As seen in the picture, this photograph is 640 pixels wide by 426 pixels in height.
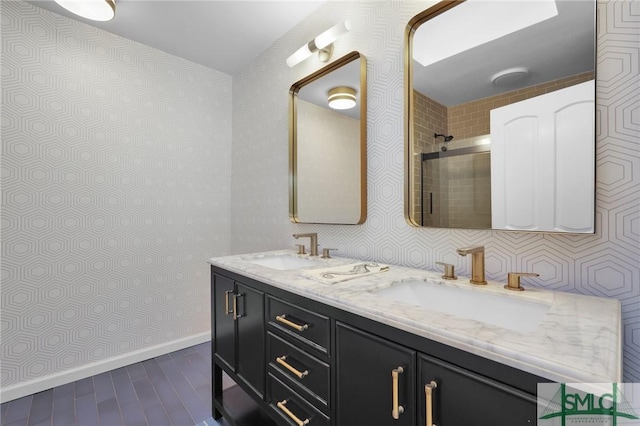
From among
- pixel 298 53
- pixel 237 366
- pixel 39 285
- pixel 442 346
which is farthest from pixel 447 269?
pixel 39 285

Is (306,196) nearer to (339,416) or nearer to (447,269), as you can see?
(447,269)

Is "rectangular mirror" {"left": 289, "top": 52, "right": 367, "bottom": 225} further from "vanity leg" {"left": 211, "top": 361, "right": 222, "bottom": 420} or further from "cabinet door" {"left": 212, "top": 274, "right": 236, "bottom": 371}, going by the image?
"vanity leg" {"left": 211, "top": 361, "right": 222, "bottom": 420}

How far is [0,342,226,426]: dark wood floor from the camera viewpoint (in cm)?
166

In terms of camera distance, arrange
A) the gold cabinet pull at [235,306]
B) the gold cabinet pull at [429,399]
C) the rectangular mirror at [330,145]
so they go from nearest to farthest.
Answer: the gold cabinet pull at [429,399], the gold cabinet pull at [235,306], the rectangular mirror at [330,145]

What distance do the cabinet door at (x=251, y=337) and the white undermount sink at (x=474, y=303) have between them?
1.94 ft

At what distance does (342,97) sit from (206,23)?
1182 millimetres

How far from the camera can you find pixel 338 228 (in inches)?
71.7

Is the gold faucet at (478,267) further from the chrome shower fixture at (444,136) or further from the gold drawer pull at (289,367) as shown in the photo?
the gold drawer pull at (289,367)

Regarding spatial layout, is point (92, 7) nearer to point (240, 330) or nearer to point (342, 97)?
point (342, 97)

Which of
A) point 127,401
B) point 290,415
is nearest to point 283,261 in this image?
point 290,415

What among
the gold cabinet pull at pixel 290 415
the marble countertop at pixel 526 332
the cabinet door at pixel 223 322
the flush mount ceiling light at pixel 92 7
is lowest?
the gold cabinet pull at pixel 290 415

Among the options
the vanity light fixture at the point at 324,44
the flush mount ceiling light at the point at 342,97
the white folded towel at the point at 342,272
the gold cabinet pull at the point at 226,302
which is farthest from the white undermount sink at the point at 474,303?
the vanity light fixture at the point at 324,44

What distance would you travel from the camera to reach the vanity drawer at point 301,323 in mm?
1011

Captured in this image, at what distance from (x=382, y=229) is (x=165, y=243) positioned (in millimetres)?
1891
